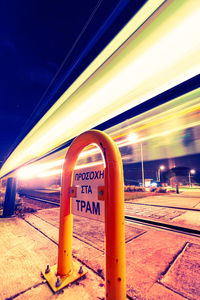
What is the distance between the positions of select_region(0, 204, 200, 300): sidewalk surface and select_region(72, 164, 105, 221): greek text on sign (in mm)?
918

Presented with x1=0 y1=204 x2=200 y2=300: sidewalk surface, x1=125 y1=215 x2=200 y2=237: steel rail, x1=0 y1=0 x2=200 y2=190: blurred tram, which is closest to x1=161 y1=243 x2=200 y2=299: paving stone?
x1=0 y1=204 x2=200 y2=300: sidewalk surface

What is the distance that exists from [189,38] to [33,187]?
26.2m

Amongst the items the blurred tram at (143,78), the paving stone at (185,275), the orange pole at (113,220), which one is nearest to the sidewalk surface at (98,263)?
the paving stone at (185,275)

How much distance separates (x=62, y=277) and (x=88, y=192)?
121 cm

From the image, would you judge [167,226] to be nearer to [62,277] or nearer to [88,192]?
[62,277]

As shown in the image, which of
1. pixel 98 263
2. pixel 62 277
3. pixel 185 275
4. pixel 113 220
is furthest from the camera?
pixel 98 263

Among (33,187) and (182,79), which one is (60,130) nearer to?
(182,79)

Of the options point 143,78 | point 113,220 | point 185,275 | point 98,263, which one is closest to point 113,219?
point 113,220

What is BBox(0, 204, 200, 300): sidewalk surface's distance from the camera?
5.09 ft

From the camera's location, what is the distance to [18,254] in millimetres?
2361

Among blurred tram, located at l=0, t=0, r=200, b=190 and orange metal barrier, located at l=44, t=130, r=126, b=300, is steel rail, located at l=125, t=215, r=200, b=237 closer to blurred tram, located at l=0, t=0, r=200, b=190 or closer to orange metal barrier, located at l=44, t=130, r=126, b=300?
blurred tram, located at l=0, t=0, r=200, b=190

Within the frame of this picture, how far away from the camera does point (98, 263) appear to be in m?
2.11

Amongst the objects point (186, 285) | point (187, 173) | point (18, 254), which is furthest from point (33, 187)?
point (187, 173)

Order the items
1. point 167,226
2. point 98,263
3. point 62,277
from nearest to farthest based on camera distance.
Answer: point 62,277 → point 98,263 → point 167,226
